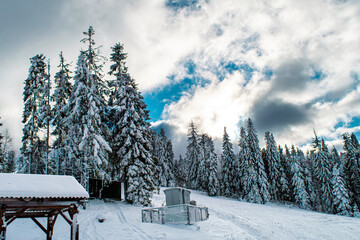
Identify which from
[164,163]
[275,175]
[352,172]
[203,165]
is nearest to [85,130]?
[203,165]

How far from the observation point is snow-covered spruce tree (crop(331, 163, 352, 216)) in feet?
126

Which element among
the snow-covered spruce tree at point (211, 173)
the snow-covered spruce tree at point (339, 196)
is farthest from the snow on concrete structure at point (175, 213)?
the snow-covered spruce tree at point (339, 196)

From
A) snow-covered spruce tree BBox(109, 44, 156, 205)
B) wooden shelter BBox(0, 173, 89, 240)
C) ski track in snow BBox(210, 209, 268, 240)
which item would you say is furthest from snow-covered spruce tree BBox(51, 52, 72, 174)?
ski track in snow BBox(210, 209, 268, 240)

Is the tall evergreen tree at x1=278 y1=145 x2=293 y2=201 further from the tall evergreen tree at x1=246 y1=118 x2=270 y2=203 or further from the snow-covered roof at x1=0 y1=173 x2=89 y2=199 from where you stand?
the snow-covered roof at x1=0 y1=173 x2=89 y2=199

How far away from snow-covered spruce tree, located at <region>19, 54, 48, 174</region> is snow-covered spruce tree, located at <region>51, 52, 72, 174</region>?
1.61 meters

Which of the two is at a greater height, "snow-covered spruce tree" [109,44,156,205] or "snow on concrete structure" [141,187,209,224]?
"snow-covered spruce tree" [109,44,156,205]

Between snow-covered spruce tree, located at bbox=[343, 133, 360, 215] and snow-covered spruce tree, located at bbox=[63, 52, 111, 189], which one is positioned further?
snow-covered spruce tree, located at bbox=[343, 133, 360, 215]

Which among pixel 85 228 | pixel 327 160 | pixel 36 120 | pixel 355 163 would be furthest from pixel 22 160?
pixel 355 163

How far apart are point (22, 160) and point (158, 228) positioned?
67.2 ft

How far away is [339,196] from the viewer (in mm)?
39094

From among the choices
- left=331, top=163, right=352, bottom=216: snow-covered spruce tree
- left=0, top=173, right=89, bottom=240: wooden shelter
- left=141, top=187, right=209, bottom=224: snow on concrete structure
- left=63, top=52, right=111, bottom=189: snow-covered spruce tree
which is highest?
left=63, top=52, right=111, bottom=189: snow-covered spruce tree

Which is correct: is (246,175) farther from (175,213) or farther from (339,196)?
(175,213)

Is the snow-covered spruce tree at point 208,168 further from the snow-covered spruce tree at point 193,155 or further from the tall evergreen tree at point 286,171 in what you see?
the tall evergreen tree at point 286,171

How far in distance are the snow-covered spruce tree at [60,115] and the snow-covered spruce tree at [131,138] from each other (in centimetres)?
527
